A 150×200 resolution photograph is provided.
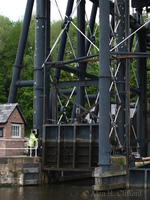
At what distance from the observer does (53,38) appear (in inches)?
3199

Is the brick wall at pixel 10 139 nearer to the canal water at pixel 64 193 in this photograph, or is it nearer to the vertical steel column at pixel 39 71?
the vertical steel column at pixel 39 71

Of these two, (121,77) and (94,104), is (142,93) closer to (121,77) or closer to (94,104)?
(121,77)

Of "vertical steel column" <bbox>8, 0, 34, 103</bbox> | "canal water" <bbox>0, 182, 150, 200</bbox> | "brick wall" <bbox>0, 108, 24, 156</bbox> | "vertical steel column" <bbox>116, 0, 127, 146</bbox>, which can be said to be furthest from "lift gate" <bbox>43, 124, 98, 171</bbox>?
"vertical steel column" <bbox>8, 0, 34, 103</bbox>

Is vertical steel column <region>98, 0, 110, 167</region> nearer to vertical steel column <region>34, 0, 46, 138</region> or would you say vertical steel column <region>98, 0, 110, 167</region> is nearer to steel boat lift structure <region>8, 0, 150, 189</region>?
steel boat lift structure <region>8, 0, 150, 189</region>

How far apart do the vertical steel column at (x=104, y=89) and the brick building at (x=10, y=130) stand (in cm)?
503

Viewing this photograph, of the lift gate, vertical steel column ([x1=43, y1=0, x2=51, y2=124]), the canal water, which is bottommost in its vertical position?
the canal water

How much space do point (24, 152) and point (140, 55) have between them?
28.6ft

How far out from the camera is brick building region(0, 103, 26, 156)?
31.1m

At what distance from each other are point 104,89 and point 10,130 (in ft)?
20.4

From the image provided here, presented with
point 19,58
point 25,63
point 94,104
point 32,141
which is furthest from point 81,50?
point 25,63

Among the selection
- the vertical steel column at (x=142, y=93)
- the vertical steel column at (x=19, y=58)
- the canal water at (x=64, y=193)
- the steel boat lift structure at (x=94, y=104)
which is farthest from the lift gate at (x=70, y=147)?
the vertical steel column at (x=142, y=93)

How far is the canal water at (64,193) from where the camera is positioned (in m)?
25.4

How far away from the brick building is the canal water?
2627mm

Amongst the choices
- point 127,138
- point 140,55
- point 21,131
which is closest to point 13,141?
point 21,131
